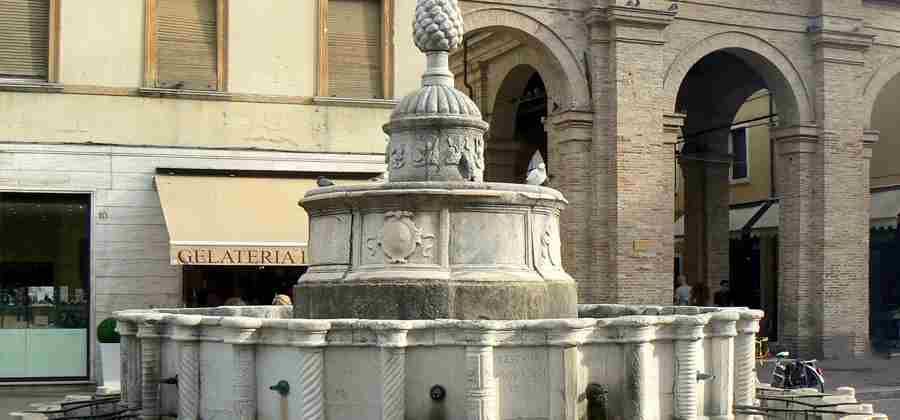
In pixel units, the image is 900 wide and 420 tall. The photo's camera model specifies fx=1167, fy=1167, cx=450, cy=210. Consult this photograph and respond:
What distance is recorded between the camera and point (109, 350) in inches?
608

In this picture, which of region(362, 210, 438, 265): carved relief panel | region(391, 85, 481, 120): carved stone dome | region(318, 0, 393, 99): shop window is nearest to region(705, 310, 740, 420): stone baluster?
region(362, 210, 438, 265): carved relief panel

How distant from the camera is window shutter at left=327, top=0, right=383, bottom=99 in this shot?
18.7 m

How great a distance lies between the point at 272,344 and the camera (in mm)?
8484

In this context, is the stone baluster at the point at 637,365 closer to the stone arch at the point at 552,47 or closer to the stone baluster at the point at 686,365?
the stone baluster at the point at 686,365

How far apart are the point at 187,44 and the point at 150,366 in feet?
30.7

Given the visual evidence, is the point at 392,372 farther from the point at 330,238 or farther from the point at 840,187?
the point at 840,187

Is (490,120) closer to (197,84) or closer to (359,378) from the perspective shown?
(197,84)

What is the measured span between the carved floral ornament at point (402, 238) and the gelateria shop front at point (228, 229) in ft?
24.5

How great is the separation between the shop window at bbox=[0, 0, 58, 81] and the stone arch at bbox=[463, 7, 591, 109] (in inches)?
290

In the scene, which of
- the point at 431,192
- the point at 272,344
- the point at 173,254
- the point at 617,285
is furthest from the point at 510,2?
the point at 272,344

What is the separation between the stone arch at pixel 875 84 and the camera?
2411 centimetres

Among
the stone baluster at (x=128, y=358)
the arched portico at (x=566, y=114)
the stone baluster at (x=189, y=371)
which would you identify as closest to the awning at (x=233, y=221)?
the arched portico at (x=566, y=114)

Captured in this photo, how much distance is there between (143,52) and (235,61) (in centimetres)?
138

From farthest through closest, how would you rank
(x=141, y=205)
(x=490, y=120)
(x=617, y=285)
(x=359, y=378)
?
(x=490, y=120) → (x=617, y=285) → (x=141, y=205) → (x=359, y=378)
